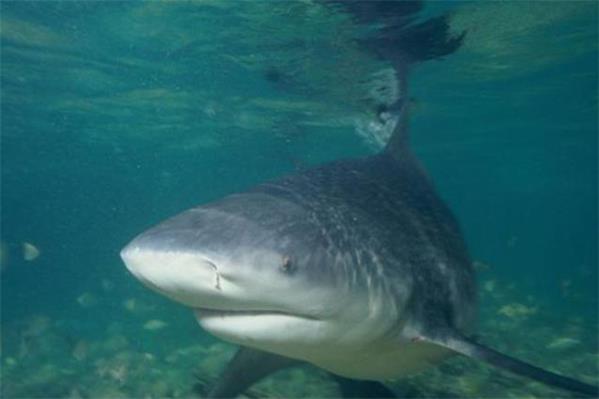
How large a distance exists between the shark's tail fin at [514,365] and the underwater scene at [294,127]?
23 mm

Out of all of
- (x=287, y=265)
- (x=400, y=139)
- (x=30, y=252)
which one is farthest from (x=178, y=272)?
(x=30, y=252)

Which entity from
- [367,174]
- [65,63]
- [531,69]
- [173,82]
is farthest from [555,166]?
[367,174]

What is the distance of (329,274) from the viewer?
365 centimetres

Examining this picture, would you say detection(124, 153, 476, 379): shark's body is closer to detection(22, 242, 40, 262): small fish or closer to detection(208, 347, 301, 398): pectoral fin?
detection(208, 347, 301, 398): pectoral fin

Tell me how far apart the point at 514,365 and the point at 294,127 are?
81.1 ft

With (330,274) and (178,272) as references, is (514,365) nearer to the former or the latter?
(330,274)

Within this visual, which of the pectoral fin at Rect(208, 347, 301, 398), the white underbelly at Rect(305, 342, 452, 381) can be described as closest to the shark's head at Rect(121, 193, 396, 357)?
the white underbelly at Rect(305, 342, 452, 381)

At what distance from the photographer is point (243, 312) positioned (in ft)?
10.7

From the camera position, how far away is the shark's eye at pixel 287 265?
3238 mm

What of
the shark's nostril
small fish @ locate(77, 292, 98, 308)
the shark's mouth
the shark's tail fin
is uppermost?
small fish @ locate(77, 292, 98, 308)

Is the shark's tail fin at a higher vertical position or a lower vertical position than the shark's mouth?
higher

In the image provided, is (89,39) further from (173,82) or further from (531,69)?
(531,69)

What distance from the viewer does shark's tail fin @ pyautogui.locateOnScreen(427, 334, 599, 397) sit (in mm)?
3918

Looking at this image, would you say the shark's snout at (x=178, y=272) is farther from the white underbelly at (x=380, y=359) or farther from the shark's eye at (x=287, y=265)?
the white underbelly at (x=380, y=359)
